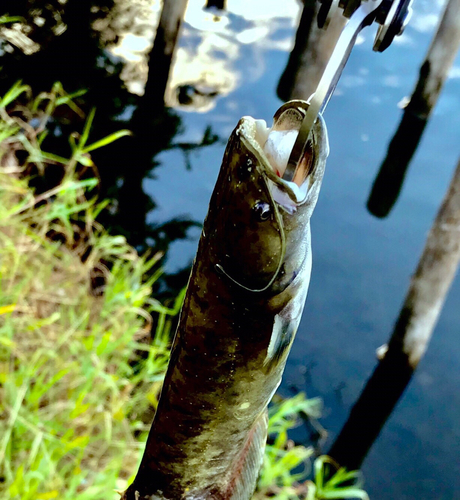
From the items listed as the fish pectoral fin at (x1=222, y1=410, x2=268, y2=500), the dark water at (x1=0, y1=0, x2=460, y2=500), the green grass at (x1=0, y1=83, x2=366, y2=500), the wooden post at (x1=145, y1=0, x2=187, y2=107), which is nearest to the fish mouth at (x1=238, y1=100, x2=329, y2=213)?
the fish pectoral fin at (x1=222, y1=410, x2=268, y2=500)

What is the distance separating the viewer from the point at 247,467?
1.36 m

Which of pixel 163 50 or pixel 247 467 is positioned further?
pixel 163 50

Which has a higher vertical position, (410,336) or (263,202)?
(263,202)

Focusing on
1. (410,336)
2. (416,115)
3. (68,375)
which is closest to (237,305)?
(68,375)

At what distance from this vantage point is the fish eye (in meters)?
1.04

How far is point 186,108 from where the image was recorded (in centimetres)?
655

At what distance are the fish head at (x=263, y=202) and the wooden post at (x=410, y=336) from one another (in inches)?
108

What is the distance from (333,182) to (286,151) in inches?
213

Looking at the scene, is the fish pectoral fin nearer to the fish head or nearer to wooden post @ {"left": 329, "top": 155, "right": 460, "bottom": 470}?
the fish head

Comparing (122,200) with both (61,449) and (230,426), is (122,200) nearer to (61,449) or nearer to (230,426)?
(61,449)

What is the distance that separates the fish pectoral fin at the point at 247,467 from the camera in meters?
1.33

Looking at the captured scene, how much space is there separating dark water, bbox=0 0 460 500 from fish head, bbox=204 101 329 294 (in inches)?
143

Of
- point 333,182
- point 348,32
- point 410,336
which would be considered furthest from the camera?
point 333,182

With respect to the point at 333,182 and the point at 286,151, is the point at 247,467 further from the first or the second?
the point at 333,182
